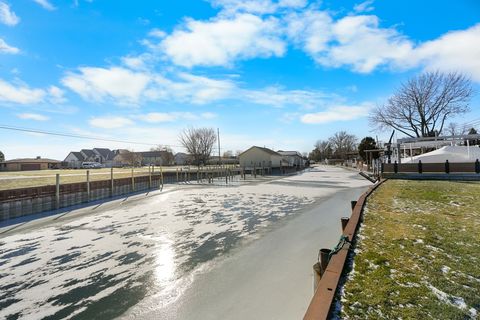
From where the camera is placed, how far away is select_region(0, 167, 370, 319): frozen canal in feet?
10.6

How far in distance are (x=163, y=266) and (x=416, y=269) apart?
3982 mm

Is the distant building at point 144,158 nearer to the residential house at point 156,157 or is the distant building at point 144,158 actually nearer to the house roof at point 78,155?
the residential house at point 156,157

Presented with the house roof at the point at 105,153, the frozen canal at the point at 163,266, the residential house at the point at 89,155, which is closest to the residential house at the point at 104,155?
the house roof at the point at 105,153

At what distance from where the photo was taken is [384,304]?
2.46 meters

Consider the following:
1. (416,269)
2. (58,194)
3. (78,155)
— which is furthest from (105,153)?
(416,269)

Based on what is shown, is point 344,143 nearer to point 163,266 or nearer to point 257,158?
point 257,158

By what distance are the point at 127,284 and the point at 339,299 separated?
3.14 meters

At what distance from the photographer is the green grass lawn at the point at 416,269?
→ 2391 millimetres

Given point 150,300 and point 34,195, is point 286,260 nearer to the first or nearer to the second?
point 150,300

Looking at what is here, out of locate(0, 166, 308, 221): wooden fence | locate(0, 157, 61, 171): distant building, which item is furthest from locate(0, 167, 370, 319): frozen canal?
locate(0, 157, 61, 171): distant building

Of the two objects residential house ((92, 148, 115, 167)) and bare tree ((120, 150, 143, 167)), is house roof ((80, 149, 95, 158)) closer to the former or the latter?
residential house ((92, 148, 115, 167))

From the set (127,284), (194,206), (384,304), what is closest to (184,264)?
(127,284)

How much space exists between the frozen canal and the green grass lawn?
920mm

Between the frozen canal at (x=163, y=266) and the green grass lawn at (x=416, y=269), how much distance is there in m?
0.92
